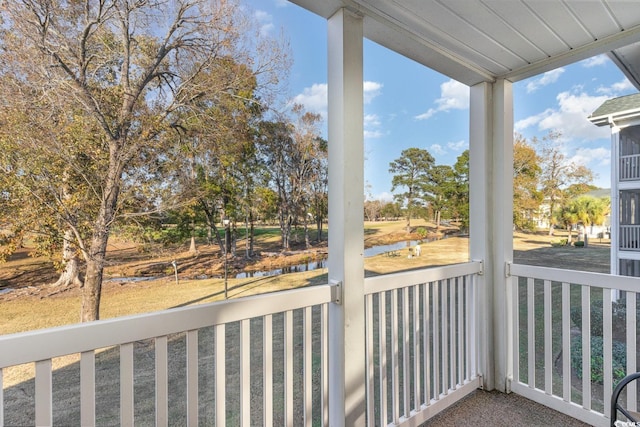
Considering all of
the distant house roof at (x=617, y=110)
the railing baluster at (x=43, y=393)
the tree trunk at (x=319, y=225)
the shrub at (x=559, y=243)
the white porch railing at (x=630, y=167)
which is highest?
the distant house roof at (x=617, y=110)

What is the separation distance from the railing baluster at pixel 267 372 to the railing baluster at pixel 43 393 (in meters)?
0.71

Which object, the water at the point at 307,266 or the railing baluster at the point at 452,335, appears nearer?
the water at the point at 307,266

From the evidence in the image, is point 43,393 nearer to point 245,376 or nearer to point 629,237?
point 245,376

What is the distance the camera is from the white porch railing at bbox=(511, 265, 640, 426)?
1872 mm

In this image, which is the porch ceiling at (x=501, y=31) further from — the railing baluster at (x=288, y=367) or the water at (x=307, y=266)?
the railing baluster at (x=288, y=367)

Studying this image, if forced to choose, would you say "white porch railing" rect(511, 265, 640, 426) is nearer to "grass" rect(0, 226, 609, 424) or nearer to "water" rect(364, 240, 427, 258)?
"water" rect(364, 240, 427, 258)

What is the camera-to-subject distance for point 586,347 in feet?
6.32

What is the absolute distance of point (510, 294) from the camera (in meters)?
2.29

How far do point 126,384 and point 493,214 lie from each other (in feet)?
7.94

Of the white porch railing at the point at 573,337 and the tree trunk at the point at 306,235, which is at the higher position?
the tree trunk at the point at 306,235

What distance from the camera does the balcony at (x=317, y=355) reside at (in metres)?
0.99

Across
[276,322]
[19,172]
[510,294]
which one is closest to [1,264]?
[19,172]

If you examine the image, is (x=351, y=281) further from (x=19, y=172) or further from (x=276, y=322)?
(x=19, y=172)

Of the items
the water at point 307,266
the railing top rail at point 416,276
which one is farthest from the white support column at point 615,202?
the water at point 307,266
